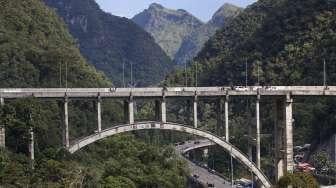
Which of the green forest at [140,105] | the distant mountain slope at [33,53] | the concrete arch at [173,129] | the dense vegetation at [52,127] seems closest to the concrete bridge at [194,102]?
the concrete arch at [173,129]

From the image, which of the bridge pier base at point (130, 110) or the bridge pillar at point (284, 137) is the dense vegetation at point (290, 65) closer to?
the bridge pillar at point (284, 137)

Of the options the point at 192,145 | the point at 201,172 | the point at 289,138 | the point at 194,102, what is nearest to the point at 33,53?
the point at 201,172

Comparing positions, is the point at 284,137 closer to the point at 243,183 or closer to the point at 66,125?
the point at 243,183

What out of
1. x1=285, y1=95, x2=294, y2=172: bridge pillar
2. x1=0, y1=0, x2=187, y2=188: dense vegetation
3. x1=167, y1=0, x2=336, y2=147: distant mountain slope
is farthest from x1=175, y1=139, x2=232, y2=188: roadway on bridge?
x1=285, y1=95, x2=294, y2=172: bridge pillar

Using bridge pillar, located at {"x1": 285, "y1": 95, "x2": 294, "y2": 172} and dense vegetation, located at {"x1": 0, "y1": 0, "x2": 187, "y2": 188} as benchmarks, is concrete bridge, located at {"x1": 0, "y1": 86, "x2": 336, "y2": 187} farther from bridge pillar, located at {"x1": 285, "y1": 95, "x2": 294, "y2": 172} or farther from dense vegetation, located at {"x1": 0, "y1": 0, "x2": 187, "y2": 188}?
dense vegetation, located at {"x1": 0, "y1": 0, "x2": 187, "y2": 188}

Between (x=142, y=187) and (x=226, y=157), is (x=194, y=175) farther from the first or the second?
(x=142, y=187)
